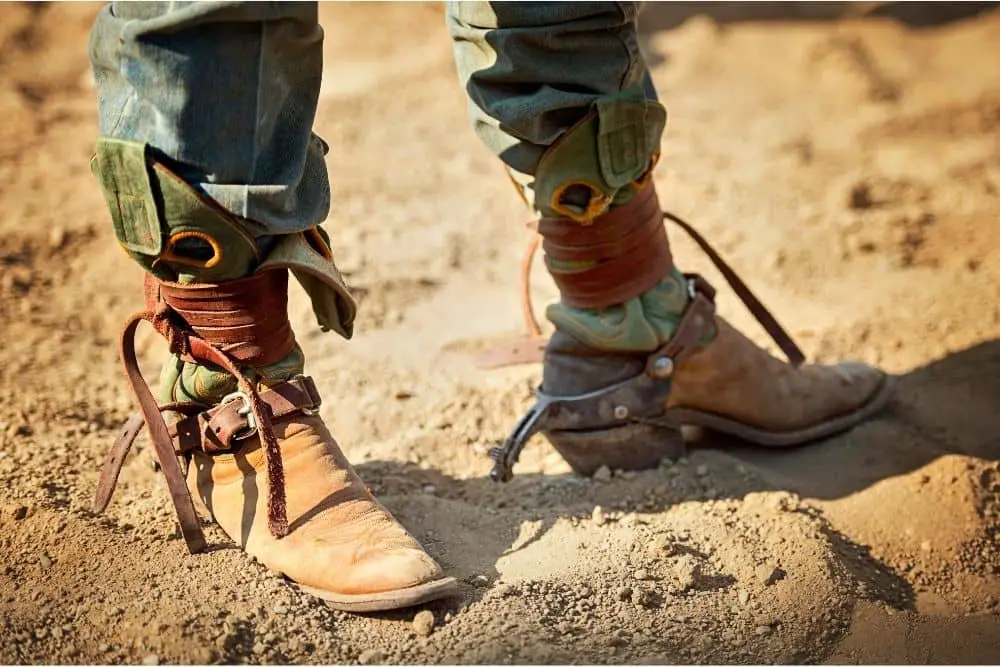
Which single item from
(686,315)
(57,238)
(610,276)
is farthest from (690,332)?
(57,238)

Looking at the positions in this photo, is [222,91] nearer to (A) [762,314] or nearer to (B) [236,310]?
(B) [236,310]

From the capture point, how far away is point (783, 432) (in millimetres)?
2105

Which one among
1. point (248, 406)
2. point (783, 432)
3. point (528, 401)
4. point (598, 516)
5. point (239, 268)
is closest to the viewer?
point (239, 268)

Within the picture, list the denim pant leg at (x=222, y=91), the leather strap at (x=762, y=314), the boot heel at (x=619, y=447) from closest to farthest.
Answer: the denim pant leg at (x=222, y=91) < the boot heel at (x=619, y=447) < the leather strap at (x=762, y=314)

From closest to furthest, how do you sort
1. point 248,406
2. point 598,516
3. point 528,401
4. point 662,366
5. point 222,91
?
point 222,91 < point 248,406 < point 598,516 < point 662,366 < point 528,401

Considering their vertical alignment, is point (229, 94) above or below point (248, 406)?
above

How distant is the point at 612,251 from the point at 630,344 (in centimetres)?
17

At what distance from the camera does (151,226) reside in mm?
1460

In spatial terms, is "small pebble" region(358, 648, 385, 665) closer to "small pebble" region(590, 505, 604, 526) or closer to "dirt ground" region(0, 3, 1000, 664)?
"dirt ground" region(0, 3, 1000, 664)

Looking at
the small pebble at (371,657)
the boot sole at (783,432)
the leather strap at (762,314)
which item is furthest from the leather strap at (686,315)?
the small pebble at (371,657)

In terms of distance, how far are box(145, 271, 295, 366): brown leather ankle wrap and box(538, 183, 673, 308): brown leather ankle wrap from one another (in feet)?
1.72

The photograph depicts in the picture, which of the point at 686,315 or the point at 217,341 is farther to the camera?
the point at 686,315

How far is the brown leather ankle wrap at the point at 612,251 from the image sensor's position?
6.17ft

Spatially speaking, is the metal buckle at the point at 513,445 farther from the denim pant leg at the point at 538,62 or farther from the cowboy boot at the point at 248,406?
the denim pant leg at the point at 538,62
